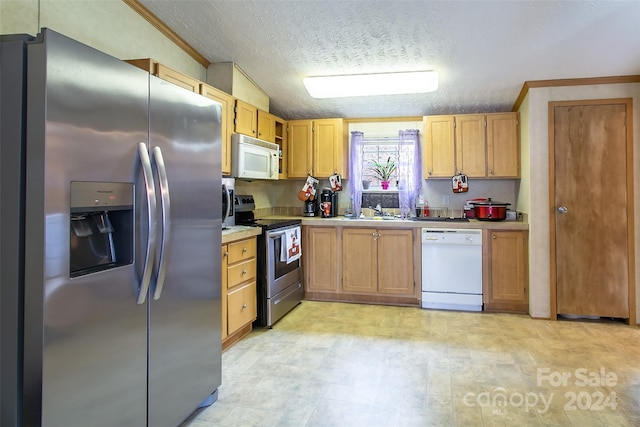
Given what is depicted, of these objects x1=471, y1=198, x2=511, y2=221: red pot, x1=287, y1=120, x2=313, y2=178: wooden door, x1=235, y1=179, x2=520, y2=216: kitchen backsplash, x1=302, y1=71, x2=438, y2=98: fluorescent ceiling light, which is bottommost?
x1=471, y1=198, x2=511, y2=221: red pot

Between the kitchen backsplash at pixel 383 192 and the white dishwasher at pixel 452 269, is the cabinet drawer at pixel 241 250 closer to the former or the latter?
the kitchen backsplash at pixel 383 192

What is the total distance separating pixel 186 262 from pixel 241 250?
1.19 metres

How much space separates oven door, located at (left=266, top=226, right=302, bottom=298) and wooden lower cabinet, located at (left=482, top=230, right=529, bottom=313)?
6.59 feet

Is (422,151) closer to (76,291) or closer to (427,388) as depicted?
(427,388)

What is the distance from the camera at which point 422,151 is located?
4508 mm

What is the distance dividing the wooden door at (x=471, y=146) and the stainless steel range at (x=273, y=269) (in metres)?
1.95

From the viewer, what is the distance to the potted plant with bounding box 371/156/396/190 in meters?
4.73

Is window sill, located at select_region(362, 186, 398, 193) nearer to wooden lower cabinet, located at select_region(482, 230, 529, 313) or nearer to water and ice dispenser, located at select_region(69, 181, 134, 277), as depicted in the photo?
wooden lower cabinet, located at select_region(482, 230, 529, 313)

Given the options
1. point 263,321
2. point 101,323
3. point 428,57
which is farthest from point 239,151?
point 101,323

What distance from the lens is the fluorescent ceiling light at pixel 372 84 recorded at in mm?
3641

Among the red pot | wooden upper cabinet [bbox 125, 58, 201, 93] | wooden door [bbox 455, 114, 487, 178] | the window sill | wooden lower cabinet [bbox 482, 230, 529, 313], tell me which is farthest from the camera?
the window sill

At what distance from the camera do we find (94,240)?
1.42 meters

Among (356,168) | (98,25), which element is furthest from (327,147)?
(98,25)

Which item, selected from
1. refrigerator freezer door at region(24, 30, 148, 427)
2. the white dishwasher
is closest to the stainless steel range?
the white dishwasher
